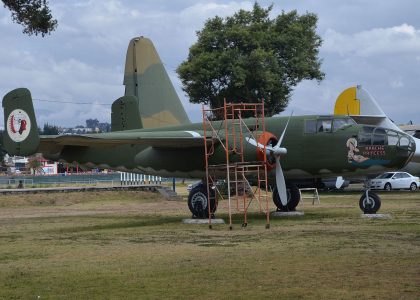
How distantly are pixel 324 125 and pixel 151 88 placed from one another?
10.4m

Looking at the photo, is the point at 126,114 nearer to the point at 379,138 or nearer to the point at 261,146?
the point at 261,146

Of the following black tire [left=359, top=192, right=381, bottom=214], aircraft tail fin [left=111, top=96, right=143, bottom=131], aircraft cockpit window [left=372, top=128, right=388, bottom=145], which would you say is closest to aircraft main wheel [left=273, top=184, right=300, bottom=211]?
black tire [left=359, top=192, right=381, bottom=214]

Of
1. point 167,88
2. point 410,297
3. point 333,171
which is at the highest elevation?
point 167,88

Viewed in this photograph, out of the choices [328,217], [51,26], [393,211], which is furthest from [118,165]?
[51,26]

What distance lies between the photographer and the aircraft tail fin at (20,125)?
22578 mm

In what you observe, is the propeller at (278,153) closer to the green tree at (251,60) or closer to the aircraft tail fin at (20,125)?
the aircraft tail fin at (20,125)

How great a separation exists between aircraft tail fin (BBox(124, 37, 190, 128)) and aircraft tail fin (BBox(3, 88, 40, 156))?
9380mm

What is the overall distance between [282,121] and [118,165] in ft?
23.7

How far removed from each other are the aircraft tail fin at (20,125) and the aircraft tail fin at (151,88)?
30.8 ft

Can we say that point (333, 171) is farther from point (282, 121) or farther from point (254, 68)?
point (254, 68)

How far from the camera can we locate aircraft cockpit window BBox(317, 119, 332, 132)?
25172mm

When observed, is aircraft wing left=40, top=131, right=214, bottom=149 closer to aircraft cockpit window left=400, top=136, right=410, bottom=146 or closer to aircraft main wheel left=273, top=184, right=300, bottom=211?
aircraft main wheel left=273, top=184, right=300, bottom=211

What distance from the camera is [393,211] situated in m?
28.5

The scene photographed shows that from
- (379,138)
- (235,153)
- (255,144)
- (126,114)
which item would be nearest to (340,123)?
(379,138)
